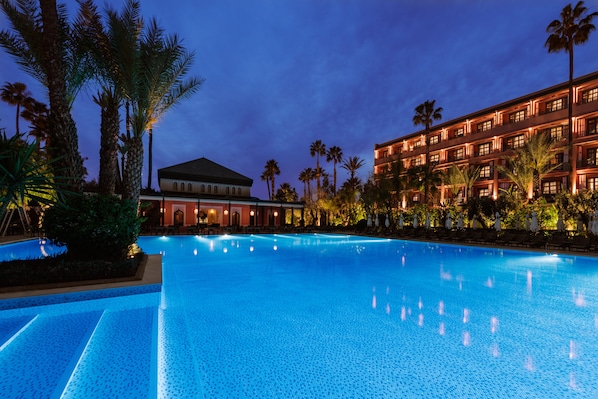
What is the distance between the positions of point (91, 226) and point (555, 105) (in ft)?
145

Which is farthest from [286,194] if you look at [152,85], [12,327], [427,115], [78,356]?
[78,356]

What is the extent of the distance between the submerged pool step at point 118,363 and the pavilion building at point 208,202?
26006mm

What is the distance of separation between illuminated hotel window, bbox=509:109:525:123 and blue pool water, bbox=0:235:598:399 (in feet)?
119

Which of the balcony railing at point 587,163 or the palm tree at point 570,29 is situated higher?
the palm tree at point 570,29

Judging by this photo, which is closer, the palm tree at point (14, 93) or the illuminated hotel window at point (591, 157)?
the palm tree at point (14, 93)

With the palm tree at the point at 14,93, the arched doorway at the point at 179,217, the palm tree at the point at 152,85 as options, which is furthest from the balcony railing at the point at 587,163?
the palm tree at the point at 14,93

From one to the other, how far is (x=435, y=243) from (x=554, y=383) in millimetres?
19593

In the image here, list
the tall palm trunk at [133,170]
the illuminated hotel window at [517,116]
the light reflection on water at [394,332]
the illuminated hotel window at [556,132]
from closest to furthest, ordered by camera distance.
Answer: the light reflection on water at [394,332], the tall palm trunk at [133,170], the illuminated hotel window at [556,132], the illuminated hotel window at [517,116]

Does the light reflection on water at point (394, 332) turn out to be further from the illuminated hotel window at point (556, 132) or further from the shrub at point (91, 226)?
the illuminated hotel window at point (556, 132)

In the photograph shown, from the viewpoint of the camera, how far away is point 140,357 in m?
3.85

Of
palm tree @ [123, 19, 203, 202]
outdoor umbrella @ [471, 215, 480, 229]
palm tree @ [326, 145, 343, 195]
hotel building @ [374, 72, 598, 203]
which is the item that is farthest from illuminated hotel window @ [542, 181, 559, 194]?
palm tree @ [123, 19, 203, 202]

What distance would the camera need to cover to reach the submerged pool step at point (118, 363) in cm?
317

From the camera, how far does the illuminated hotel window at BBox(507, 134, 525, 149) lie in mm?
35737

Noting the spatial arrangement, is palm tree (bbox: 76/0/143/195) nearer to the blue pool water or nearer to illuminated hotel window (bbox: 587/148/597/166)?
the blue pool water
